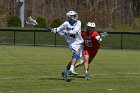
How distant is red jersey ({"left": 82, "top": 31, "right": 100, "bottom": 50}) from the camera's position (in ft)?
55.8

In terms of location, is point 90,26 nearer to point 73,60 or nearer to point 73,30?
point 73,30

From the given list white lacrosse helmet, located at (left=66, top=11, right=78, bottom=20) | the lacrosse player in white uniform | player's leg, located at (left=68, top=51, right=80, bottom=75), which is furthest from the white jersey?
player's leg, located at (left=68, top=51, right=80, bottom=75)

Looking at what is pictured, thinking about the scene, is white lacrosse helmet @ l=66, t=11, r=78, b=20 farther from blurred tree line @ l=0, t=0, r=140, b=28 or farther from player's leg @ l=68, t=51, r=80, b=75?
blurred tree line @ l=0, t=0, r=140, b=28

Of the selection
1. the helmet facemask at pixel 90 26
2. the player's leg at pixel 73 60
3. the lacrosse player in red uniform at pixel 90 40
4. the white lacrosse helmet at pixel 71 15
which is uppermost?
the white lacrosse helmet at pixel 71 15

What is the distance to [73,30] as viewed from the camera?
1652cm

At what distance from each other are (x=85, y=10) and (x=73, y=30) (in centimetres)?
4194

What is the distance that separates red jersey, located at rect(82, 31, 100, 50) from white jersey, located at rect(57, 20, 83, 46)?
0.35 metres

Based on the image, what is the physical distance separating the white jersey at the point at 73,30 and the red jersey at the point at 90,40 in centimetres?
35

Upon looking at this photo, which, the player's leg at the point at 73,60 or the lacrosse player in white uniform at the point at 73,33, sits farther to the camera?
the lacrosse player in white uniform at the point at 73,33

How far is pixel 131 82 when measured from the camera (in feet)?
52.4

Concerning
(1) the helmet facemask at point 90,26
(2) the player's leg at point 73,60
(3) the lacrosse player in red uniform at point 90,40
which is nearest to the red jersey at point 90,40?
(3) the lacrosse player in red uniform at point 90,40

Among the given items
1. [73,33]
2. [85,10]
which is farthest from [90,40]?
[85,10]

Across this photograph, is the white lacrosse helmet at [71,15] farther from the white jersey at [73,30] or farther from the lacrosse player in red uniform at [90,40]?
the lacrosse player in red uniform at [90,40]

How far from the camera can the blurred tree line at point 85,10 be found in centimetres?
5766
